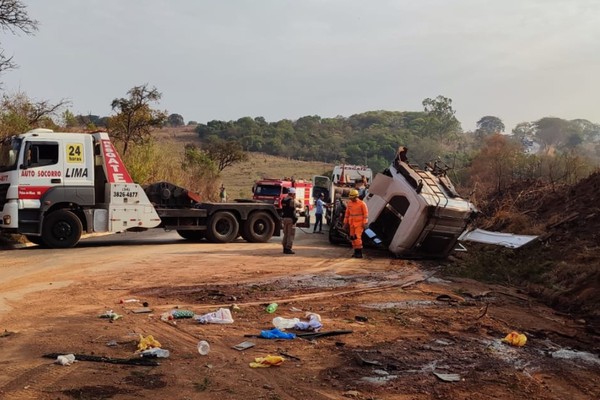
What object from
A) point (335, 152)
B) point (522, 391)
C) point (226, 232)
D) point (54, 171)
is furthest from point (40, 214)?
point (335, 152)

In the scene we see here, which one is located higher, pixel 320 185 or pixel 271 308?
pixel 320 185

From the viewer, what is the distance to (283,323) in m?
6.67

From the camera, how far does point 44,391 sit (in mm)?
4465

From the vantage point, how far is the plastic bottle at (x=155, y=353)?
538cm

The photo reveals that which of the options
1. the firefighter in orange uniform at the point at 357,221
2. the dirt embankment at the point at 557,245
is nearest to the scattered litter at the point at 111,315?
the dirt embankment at the point at 557,245

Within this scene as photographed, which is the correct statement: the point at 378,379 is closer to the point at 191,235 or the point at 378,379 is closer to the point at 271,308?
the point at 271,308

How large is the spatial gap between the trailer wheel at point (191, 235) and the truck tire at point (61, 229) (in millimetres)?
3669

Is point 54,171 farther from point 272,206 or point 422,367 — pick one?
point 422,367

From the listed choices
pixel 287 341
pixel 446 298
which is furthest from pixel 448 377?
pixel 446 298

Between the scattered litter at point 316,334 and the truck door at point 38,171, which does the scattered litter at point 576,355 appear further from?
the truck door at point 38,171

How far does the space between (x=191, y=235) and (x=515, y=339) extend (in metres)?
12.9

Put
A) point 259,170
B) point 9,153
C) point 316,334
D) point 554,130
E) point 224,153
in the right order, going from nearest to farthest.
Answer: point 316,334 → point 9,153 → point 224,153 → point 259,170 → point 554,130

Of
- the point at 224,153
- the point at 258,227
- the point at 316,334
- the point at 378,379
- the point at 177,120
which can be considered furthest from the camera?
the point at 177,120

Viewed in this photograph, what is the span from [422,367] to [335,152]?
81.6 meters
